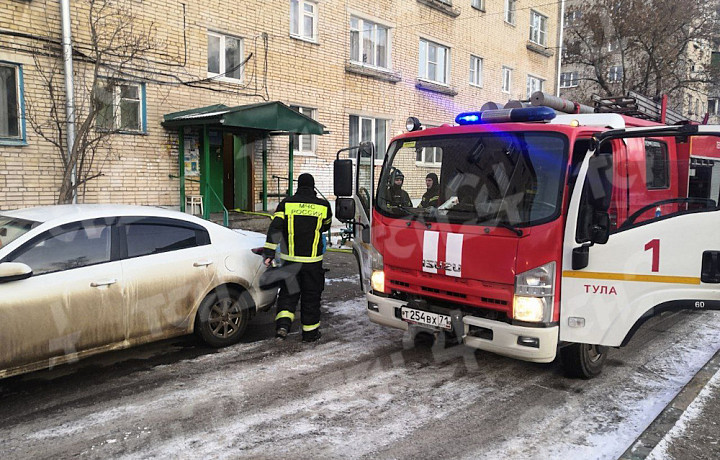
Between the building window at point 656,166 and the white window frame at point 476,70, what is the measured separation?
16.3 metres

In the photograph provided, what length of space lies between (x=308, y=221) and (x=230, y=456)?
2.70m

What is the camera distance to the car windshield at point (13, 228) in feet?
13.7

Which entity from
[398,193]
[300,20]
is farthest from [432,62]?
[398,193]

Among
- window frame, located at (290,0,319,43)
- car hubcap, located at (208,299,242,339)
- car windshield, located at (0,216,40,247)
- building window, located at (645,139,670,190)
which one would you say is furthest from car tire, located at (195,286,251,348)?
window frame, located at (290,0,319,43)

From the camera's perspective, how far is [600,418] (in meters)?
3.91

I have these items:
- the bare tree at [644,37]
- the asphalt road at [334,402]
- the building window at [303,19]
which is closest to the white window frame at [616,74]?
the bare tree at [644,37]

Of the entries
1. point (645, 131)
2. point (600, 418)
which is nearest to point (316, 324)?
point (600, 418)

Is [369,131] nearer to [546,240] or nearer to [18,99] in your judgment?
[18,99]

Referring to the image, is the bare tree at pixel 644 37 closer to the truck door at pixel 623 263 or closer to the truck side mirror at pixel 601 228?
the truck door at pixel 623 263

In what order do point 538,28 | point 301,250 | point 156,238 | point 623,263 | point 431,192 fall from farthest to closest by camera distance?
point 538,28 → point 301,250 → point 156,238 → point 431,192 → point 623,263

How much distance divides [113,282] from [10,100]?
7462mm

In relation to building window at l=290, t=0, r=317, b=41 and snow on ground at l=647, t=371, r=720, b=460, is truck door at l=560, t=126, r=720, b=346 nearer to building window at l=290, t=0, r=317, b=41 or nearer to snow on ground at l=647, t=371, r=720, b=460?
snow on ground at l=647, t=371, r=720, b=460

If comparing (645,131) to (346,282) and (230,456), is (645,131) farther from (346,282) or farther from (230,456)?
(346,282)

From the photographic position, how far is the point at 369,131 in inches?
671
